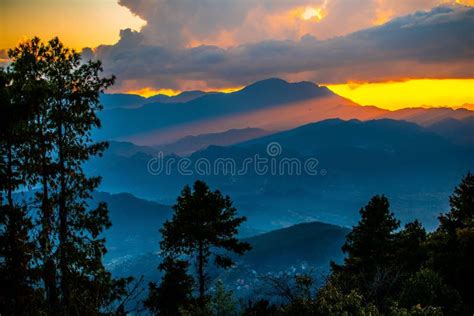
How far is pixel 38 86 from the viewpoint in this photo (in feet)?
59.6

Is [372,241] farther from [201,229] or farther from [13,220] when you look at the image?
[13,220]

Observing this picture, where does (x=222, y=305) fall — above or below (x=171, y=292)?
above

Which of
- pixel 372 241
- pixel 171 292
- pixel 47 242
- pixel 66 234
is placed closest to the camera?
pixel 47 242

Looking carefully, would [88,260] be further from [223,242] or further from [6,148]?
[223,242]

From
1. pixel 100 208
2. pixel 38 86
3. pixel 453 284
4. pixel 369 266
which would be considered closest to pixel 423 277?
pixel 453 284

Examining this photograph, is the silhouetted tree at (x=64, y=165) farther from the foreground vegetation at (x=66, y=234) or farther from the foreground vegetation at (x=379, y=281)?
the foreground vegetation at (x=379, y=281)

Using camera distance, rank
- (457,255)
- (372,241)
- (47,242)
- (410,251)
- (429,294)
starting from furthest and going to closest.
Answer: (410,251) → (372,241) → (457,255) → (429,294) → (47,242)

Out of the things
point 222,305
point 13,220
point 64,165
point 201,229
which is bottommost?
point 222,305

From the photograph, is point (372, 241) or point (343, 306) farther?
point (372, 241)

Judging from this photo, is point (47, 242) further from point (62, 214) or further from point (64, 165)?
point (64, 165)

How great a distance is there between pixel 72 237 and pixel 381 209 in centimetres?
2862

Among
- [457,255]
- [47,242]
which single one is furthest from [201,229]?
[457,255]

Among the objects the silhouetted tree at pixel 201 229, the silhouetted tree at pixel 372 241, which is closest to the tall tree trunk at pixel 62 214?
the silhouetted tree at pixel 201 229

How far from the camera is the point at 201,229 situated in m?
32.6
